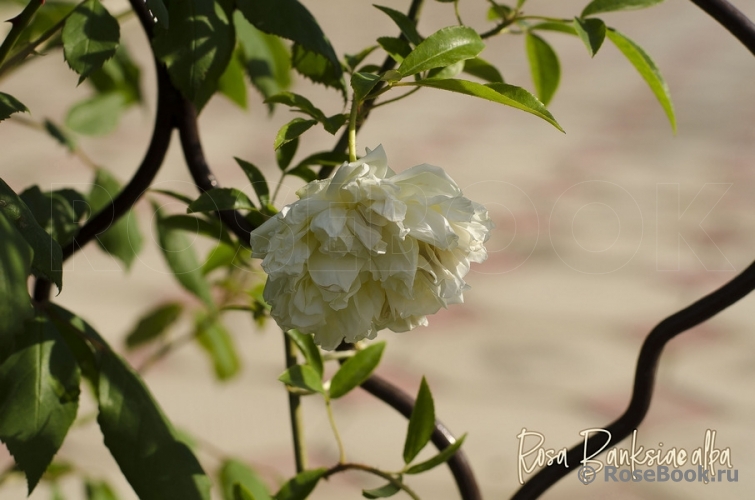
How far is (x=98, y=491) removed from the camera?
868mm

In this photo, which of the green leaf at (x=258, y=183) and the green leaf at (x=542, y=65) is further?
the green leaf at (x=542, y=65)

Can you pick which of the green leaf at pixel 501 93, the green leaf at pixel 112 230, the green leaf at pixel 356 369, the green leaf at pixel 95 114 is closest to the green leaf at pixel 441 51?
the green leaf at pixel 501 93

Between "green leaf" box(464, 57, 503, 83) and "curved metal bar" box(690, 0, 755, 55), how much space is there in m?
0.13

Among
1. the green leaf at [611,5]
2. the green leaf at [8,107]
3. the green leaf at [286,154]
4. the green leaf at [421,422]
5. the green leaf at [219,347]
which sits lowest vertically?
the green leaf at [219,347]

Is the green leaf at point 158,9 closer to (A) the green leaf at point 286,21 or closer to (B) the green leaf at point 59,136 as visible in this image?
(A) the green leaf at point 286,21

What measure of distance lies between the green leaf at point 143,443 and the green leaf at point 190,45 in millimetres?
185

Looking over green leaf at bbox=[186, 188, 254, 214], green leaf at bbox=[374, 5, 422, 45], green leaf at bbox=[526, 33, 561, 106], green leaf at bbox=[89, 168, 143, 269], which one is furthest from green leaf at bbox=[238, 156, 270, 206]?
green leaf at bbox=[89, 168, 143, 269]

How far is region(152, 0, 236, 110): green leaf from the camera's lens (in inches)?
19.0

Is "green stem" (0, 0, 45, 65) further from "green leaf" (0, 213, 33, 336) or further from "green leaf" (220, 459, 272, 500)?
"green leaf" (220, 459, 272, 500)

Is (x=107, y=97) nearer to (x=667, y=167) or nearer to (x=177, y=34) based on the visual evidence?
(x=177, y=34)

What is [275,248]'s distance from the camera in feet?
1.30

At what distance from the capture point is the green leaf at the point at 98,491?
0.86 meters

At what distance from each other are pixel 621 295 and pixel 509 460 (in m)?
0.64

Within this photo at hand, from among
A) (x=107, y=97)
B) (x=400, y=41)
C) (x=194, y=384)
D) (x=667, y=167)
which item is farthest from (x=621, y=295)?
(x=400, y=41)
